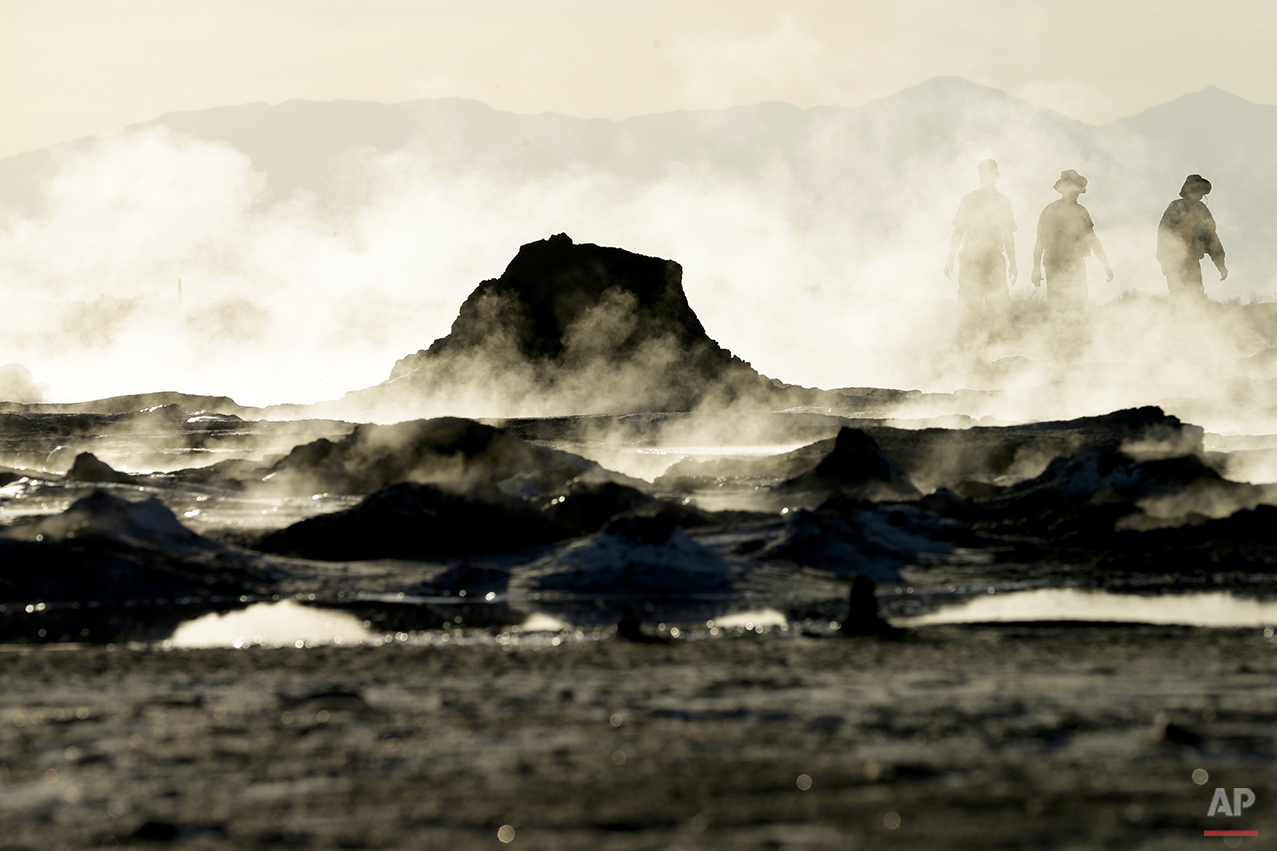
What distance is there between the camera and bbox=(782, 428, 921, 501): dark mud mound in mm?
21016

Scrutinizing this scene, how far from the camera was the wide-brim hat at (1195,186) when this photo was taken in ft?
97.7

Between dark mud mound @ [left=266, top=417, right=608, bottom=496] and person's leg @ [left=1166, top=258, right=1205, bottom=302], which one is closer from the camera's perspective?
A: dark mud mound @ [left=266, top=417, right=608, bottom=496]

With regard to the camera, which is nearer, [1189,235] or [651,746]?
[651,746]

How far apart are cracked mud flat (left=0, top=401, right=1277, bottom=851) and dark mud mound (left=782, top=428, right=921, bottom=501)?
112 centimetres

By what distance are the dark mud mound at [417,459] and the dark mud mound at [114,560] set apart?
7.49m

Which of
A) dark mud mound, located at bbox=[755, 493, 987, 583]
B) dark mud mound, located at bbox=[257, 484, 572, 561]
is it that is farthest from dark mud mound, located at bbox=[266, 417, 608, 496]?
dark mud mound, located at bbox=[755, 493, 987, 583]

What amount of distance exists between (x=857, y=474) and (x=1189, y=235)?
42.6 ft

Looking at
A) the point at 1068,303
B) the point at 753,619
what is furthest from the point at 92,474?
the point at 1068,303

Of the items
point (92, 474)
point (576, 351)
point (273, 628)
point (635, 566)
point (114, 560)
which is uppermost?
point (576, 351)

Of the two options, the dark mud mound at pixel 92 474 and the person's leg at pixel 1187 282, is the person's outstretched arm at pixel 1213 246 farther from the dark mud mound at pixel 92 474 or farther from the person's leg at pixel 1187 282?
the dark mud mound at pixel 92 474

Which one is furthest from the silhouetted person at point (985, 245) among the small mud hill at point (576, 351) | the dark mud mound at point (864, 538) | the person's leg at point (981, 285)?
the small mud hill at point (576, 351)

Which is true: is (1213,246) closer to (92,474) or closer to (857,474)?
(857,474)

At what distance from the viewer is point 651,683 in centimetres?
809
